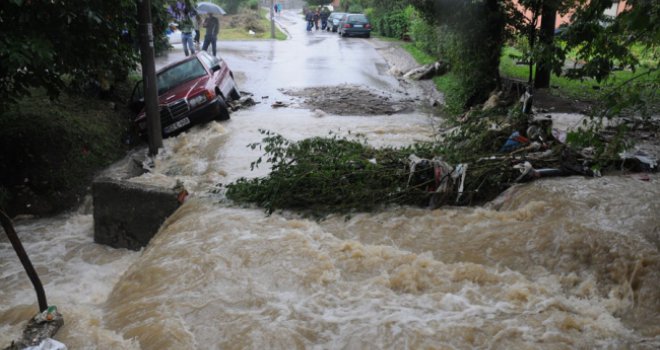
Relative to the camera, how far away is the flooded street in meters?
4.74

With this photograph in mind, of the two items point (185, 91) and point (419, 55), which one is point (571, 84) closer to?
point (185, 91)

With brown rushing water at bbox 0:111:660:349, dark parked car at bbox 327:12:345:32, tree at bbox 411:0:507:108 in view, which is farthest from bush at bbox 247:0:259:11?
brown rushing water at bbox 0:111:660:349

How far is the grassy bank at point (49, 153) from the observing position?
9.25m

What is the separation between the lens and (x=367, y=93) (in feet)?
56.2

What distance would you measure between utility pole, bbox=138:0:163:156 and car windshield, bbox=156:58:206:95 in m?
1.99

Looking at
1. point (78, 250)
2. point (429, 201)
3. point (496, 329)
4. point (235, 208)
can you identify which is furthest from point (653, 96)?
point (78, 250)

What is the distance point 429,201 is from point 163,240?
10.9ft

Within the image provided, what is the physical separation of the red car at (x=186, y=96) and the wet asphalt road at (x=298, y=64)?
2946mm

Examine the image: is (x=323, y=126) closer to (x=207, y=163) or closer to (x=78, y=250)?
(x=207, y=163)

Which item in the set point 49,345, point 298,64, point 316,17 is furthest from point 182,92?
point 316,17

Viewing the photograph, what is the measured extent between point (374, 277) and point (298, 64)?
19.1 metres

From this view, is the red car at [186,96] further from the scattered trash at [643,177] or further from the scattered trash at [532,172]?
the scattered trash at [643,177]

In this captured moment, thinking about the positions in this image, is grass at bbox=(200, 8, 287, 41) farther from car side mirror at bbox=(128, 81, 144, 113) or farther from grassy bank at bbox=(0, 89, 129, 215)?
grassy bank at bbox=(0, 89, 129, 215)

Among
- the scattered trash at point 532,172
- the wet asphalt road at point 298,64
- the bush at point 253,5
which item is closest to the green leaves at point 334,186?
the scattered trash at point 532,172
